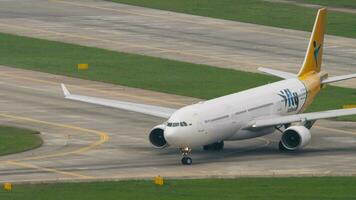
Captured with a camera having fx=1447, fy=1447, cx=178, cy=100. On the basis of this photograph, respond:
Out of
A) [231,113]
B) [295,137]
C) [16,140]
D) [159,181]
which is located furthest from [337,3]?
[159,181]

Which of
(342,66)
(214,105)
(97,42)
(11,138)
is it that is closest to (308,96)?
(214,105)

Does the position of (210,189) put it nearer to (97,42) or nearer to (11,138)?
(11,138)

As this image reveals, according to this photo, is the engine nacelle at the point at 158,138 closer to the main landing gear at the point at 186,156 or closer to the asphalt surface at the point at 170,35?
the main landing gear at the point at 186,156

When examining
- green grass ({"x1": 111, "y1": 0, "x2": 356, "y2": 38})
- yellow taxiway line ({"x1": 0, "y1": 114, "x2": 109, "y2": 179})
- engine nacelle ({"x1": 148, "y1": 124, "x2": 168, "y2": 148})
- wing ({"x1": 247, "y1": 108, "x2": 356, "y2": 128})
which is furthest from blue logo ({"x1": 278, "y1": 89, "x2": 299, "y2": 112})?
green grass ({"x1": 111, "y1": 0, "x2": 356, "y2": 38})

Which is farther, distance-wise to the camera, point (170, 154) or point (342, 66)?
point (342, 66)

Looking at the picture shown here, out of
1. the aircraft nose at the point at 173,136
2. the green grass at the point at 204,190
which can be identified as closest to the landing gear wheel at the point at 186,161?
the aircraft nose at the point at 173,136

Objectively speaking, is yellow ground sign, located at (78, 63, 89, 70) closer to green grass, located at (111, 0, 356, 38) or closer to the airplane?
the airplane

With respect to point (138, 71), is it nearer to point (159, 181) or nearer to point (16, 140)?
point (16, 140)
